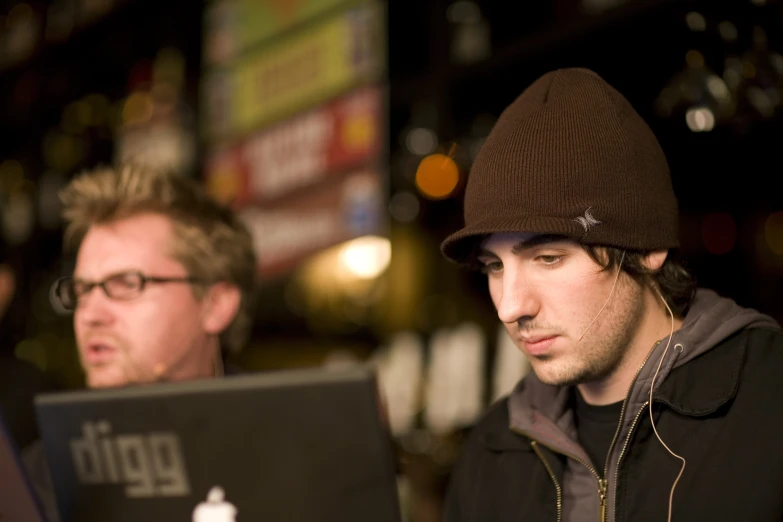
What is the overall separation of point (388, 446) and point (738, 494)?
616mm

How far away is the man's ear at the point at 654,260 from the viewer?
63.2 inches

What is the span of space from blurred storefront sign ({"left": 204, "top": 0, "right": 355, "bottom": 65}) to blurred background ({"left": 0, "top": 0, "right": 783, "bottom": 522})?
1 cm

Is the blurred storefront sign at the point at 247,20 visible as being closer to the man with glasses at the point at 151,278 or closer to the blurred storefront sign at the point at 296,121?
the blurred storefront sign at the point at 296,121

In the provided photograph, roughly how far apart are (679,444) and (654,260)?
332mm

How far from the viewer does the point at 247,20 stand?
4.34 meters

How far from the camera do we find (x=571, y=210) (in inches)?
59.4

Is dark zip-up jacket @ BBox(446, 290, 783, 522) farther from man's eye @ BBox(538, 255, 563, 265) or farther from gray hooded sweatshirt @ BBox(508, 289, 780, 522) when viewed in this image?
man's eye @ BBox(538, 255, 563, 265)

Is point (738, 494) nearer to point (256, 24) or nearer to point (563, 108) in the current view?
point (563, 108)

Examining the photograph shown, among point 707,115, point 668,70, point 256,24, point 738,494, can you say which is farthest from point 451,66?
point 738,494

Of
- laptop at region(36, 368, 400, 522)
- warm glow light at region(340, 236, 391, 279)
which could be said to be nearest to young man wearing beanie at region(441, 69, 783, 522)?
laptop at region(36, 368, 400, 522)

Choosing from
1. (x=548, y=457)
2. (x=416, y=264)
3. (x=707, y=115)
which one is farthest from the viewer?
(x=416, y=264)

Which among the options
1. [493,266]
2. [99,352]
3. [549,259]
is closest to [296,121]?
[99,352]

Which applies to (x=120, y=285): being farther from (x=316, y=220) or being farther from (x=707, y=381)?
(x=316, y=220)

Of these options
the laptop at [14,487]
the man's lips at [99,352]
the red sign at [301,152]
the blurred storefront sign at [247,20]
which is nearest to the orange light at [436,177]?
the red sign at [301,152]
